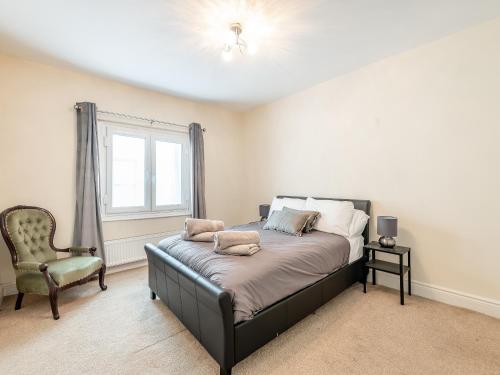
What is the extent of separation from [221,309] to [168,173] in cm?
298

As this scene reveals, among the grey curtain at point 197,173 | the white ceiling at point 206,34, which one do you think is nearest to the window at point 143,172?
the grey curtain at point 197,173

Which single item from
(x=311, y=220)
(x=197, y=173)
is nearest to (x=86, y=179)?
(x=197, y=173)

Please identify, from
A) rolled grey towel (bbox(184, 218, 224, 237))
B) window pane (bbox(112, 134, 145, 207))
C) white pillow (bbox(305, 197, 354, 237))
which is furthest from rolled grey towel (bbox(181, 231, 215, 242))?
window pane (bbox(112, 134, 145, 207))

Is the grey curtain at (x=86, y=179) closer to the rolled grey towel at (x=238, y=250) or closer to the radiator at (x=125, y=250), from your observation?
the radiator at (x=125, y=250)

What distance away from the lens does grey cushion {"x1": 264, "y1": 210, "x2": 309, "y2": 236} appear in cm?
287

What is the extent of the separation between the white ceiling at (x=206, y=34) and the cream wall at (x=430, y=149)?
0.80 ft

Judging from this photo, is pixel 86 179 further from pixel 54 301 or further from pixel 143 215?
pixel 54 301

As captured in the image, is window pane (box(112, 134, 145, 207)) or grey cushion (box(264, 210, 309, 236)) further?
window pane (box(112, 134, 145, 207))

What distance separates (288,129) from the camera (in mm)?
4043

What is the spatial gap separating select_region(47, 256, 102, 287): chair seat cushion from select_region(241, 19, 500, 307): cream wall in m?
3.11

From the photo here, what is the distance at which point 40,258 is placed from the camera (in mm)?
2709

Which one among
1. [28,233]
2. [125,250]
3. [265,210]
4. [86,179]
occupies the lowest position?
[125,250]

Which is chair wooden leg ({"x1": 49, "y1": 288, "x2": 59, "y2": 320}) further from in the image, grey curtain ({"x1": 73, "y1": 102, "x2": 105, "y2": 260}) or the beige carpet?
grey curtain ({"x1": 73, "y1": 102, "x2": 105, "y2": 260})

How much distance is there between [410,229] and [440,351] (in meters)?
1.28
